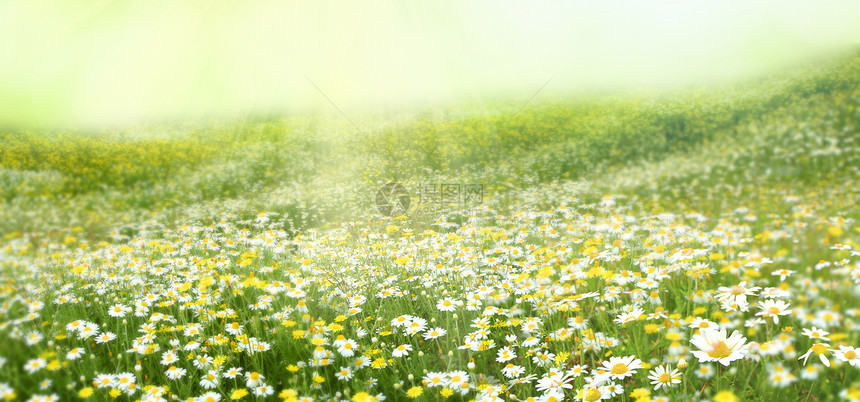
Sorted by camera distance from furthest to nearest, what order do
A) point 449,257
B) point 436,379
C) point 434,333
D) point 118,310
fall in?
1. point 449,257
2. point 118,310
3. point 434,333
4. point 436,379

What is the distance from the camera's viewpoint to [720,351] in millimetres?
1752

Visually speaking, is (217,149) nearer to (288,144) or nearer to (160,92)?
(288,144)

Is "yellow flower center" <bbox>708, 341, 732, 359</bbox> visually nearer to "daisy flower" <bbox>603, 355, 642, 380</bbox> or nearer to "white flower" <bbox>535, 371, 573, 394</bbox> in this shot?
"daisy flower" <bbox>603, 355, 642, 380</bbox>

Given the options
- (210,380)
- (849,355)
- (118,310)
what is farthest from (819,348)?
(118,310)

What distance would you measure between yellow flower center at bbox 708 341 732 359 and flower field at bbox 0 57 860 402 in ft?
0.04

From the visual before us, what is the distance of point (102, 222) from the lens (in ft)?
12.1

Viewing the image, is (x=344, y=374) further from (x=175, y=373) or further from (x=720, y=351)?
(x=720, y=351)

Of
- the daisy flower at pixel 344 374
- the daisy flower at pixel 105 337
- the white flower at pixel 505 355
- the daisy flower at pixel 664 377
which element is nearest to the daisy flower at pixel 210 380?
the daisy flower at pixel 344 374

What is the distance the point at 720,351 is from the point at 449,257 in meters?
1.92

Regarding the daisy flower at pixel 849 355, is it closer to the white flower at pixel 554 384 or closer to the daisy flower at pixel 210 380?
the white flower at pixel 554 384

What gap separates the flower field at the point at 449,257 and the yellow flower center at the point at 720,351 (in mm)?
12

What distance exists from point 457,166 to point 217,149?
10.1 feet

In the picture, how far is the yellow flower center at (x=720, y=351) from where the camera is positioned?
1.74m

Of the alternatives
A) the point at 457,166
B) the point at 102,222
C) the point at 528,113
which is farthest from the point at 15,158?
the point at 528,113
